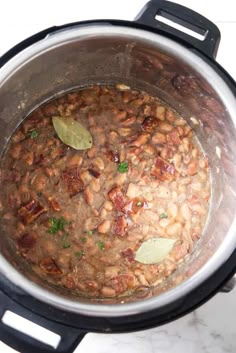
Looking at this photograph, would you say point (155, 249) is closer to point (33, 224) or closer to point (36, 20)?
point (33, 224)

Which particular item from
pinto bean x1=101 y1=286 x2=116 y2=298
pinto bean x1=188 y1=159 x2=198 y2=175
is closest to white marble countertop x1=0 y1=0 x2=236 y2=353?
pinto bean x1=101 y1=286 x2=116 y2=298

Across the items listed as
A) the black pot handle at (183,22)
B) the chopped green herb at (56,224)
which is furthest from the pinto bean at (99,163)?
the black pot handle at (183,22)

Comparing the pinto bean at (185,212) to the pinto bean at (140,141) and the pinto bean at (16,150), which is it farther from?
the pinto bean at (16,150)

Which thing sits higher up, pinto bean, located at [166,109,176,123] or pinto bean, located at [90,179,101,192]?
pinto bean, located at [166,109,176,123]

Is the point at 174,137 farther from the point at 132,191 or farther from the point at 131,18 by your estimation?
the point at 131,18

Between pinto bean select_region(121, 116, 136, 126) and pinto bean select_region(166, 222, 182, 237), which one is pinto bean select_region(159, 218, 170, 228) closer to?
pinto bean select_region(166, 222, 182, 237)

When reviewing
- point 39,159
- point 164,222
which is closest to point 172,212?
point 164,222
